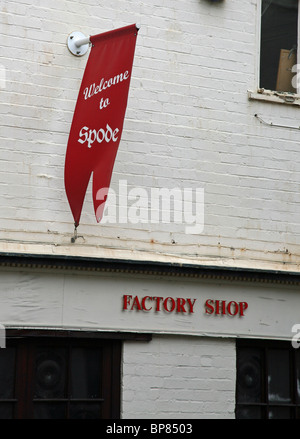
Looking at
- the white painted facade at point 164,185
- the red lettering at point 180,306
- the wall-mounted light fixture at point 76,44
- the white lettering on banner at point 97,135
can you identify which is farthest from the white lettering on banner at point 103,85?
the red lettering at point 180,306

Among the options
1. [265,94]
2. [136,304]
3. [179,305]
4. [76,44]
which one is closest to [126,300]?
[136,304]

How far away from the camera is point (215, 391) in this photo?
9.83 m

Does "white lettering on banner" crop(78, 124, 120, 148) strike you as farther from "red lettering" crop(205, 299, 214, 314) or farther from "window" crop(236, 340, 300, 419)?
"window" crop(236, 340, 300, 419)

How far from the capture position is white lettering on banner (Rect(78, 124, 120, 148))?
346 inches

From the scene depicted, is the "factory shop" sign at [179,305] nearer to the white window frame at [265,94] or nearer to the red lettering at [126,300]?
the red lettering at [126,300]

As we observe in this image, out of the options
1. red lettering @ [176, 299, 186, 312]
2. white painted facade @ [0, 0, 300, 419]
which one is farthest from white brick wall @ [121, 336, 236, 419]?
red lettering @ [176, 299, 186, 312]

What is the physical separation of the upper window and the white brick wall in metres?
3.38

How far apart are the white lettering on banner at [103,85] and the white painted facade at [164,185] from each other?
0.68 m

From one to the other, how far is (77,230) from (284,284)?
8.58ft

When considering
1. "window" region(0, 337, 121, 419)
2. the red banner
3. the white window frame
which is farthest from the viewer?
the white window frame

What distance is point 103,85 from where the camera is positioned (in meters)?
8.93

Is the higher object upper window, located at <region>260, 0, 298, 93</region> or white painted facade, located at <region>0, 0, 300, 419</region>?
upper window, located at <region>260, 0, 298, 93</region>
